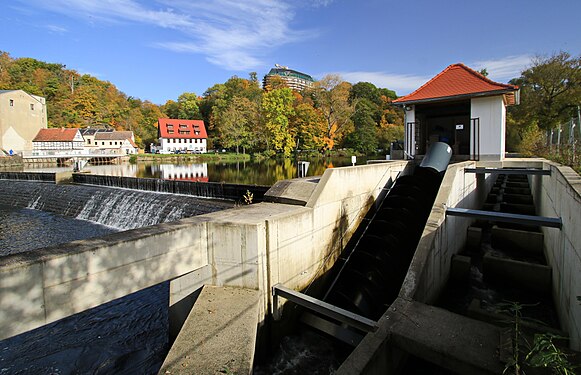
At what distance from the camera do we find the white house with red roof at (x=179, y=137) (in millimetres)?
67438

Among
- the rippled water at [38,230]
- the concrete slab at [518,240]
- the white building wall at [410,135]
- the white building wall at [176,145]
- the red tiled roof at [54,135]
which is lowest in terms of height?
the rippled water at [38,230]

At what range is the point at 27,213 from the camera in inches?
661

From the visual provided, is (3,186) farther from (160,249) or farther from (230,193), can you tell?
(160,249)

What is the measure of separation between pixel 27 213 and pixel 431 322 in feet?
67.3

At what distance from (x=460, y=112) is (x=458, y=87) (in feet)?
10.7

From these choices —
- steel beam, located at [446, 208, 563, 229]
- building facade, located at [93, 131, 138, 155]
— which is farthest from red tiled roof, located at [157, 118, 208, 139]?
steel beam, located at [446, 208, 563, 229]

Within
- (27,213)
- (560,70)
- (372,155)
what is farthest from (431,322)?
(372,155)

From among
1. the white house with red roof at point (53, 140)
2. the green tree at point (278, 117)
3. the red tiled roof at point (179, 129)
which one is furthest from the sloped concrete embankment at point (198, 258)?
the red tiled roof at point (179, 129)

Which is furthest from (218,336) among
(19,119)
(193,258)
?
(19,119)

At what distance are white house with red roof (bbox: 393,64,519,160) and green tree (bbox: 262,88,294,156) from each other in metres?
38.5

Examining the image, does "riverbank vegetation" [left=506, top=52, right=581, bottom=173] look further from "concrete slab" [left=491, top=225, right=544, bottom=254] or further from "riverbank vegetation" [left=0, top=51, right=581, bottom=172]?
"concrete slab" [left=491, top=225, right=544, bottom=254]

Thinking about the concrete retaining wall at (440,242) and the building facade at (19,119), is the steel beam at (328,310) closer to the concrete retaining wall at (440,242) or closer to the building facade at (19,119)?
the concrete retaining wall at (440,242)

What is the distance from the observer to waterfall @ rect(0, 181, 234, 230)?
12453 millimetres

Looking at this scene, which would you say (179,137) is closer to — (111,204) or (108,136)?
(108,136)
